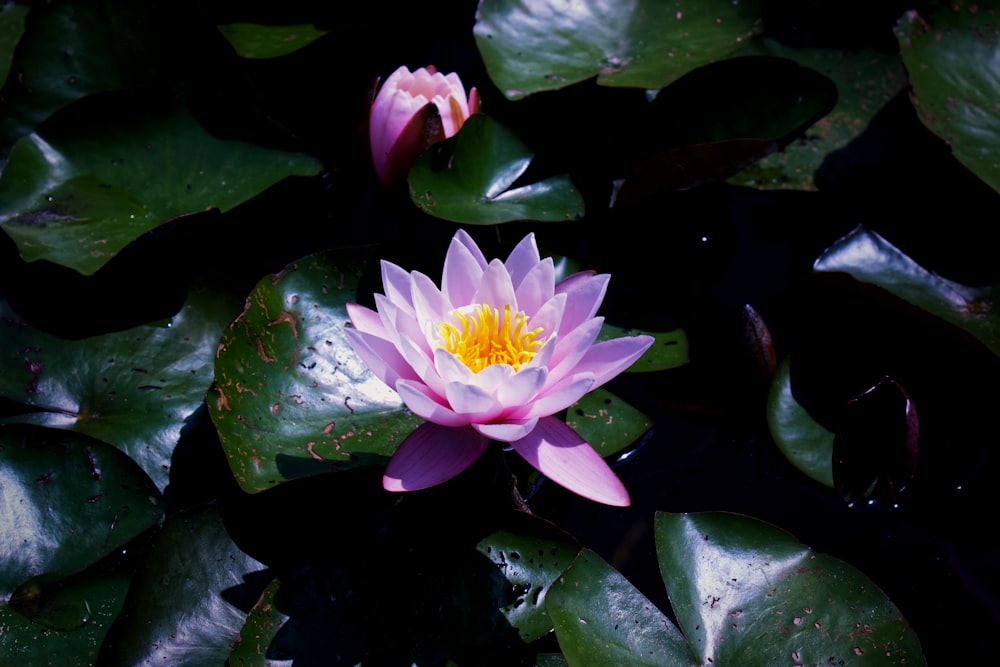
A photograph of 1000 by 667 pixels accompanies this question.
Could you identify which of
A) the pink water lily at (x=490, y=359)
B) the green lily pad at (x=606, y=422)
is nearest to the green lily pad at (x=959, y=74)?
the green lily pad at (x=606, y=422)

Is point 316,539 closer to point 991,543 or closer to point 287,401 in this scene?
point 287,401

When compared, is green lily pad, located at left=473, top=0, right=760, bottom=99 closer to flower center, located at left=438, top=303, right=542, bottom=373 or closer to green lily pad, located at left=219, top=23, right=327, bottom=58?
green lily pad, located at left=219, top=23, right=327, bottom=58

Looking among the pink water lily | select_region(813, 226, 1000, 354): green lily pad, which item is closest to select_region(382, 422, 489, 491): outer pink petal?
the pink water lily

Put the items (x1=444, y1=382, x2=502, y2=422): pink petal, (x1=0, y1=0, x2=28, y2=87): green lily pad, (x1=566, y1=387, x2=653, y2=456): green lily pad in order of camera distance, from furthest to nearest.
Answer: (x1=0, y1=0, x2=28, y2=87): green lily pad
(x1=566, y1=387, x2=653, y2=456): green lily pad
(x1=444, y1=382, x2=502, y2=422): pink petal

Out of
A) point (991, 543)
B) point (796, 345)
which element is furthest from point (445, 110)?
point (991, 543)

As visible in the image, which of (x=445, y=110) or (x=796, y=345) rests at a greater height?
(x=445, y=110)

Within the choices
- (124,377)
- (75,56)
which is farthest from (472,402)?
(75,56)
